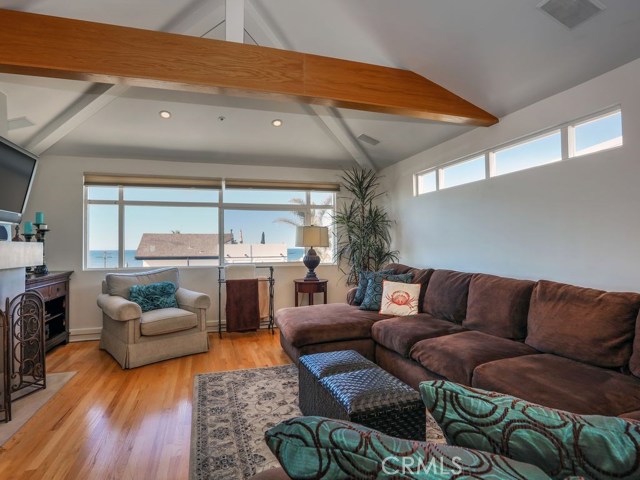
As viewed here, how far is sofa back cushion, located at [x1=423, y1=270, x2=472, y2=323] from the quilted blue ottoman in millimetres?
1319

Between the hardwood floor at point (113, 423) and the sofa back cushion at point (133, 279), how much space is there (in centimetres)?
72

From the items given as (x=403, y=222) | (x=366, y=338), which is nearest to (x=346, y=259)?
(x=403, y=222)

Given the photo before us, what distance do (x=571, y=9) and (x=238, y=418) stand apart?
10.8 ft

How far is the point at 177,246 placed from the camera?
15.9 feet

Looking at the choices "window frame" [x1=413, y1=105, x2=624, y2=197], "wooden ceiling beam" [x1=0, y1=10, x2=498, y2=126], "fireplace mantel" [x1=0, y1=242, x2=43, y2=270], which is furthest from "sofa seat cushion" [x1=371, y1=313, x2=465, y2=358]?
"fireplace mantel" [x1=0, y1=242, x2=43, y2=270]

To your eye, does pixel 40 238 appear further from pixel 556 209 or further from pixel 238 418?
pixel 556 209

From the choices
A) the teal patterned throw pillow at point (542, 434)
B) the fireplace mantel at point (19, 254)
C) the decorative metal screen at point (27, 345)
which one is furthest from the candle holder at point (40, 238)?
the teal patterned throw pillow at point (542, 434)

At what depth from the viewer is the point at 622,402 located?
161 cm

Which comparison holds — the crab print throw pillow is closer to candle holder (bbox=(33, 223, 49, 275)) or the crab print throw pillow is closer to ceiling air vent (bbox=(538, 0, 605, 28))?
ceiling air vent (bbox=(538, 0, 605, 28))

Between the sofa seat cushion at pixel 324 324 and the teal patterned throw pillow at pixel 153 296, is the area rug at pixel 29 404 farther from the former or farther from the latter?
the sofa seat cushion at pixel 324 324

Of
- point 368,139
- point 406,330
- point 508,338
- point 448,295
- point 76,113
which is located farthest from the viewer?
point 368,139

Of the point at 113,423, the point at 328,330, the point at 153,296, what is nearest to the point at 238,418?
the point at 113,423

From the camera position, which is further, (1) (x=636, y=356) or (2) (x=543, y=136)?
(2) (x=543, y=136)

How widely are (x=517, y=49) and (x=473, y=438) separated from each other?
2787 millimetres
